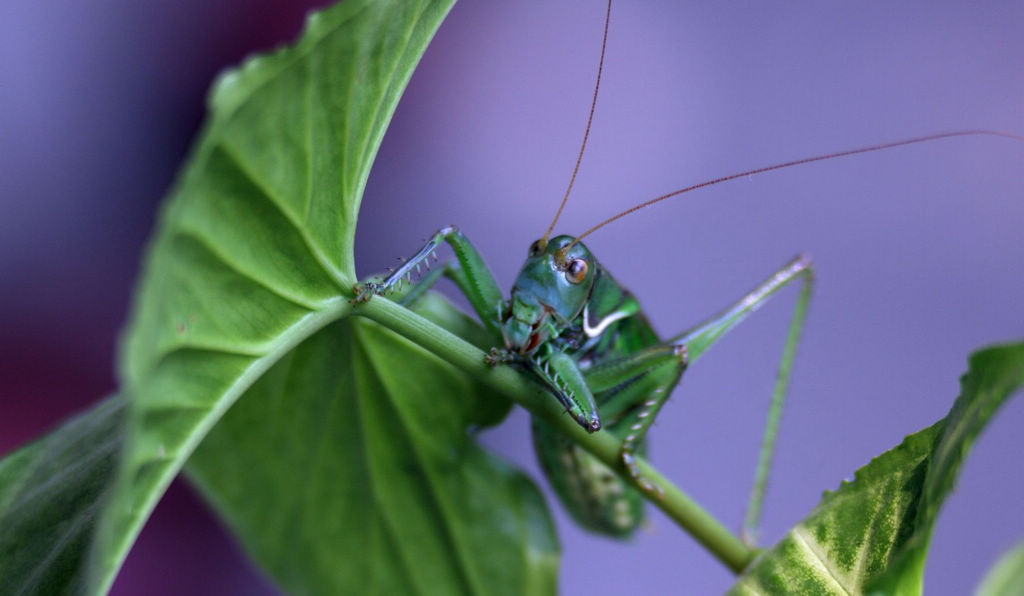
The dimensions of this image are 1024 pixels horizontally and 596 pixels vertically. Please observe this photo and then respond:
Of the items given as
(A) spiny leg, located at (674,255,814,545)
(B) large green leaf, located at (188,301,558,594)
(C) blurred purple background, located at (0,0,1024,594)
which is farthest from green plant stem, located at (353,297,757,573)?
(C) blurred purple background, located at (0,0,1024,594)

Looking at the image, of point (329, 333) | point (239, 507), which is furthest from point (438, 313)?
point (239, 507)

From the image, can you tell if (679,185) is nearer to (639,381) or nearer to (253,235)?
(639,381)

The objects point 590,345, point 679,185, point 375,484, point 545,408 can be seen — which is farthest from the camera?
point 679,185

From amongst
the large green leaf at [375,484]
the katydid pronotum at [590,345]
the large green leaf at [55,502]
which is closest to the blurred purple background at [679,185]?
the katydid pronotum at [590,345]

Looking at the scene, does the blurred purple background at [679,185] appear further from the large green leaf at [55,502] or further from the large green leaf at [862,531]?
the large green leaf at [862,531]

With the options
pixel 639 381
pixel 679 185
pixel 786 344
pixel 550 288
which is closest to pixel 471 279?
pixel 550 288
